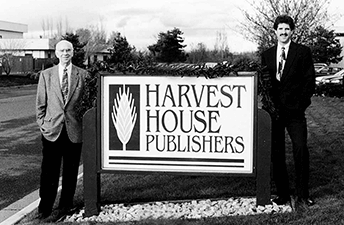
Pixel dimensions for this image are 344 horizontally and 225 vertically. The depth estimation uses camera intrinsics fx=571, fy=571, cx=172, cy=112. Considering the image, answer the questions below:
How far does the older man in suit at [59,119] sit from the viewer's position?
5.99 metres

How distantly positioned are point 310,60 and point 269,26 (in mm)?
22639

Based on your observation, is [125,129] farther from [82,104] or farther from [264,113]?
[264,113]

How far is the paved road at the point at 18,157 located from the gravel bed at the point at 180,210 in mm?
1661

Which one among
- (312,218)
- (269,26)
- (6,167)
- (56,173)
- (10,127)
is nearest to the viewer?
(312,218)

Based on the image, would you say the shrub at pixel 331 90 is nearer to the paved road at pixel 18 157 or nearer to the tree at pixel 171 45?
the tree at pixel 171 45

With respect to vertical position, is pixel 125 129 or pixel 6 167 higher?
pixel 125 129

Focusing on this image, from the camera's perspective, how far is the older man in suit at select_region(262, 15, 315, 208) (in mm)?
5805

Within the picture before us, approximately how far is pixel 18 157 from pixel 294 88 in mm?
6616

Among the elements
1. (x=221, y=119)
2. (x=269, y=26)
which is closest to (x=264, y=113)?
(x=221, y=119)

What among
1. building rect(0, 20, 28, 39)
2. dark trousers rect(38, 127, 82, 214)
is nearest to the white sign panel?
dark trousers rect(38, 127, 82, 214)

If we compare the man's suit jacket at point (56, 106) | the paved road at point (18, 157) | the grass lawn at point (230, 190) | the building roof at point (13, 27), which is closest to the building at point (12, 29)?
the building roof at point (13, 27)

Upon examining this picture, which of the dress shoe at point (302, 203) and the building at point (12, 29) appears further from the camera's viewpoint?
the building at point (12, 29)

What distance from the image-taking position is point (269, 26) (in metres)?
28.0

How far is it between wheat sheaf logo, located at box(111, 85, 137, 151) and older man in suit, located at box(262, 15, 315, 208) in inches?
57.3
